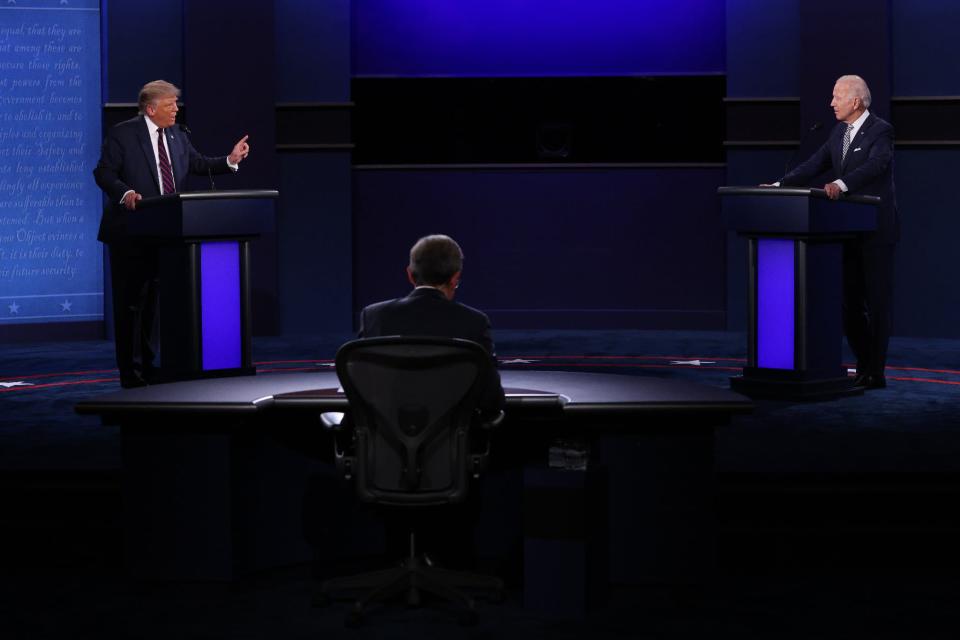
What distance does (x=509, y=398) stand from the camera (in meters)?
4.34

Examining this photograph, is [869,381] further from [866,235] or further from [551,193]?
[551,193]

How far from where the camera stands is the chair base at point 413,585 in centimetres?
404

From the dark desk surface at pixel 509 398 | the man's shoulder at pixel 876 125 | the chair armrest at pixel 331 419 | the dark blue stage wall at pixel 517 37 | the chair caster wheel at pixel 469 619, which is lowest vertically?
the chair caster wheel at pixel 469 619

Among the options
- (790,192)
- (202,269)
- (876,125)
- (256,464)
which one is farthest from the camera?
(876,125)

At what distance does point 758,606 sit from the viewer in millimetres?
4184

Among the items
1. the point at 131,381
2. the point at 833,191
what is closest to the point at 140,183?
the point at 131,381

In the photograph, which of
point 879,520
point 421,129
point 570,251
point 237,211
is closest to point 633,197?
point 570,251

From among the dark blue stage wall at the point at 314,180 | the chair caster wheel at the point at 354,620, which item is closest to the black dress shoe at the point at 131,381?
the dark blue stage wall at the point at 314,180

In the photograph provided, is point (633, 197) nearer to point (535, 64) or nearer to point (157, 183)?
point (535, 64)

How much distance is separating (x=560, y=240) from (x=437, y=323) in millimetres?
5650

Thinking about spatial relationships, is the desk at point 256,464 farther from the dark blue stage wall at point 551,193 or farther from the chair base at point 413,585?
the dark blue stage wall at point 551,193

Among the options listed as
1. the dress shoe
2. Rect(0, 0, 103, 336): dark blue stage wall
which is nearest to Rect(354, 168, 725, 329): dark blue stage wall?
Rect(0, 0, 103, 336): dark blue stage wall

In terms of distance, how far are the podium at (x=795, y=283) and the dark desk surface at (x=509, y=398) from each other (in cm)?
198

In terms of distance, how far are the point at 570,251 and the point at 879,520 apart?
16.5ft
